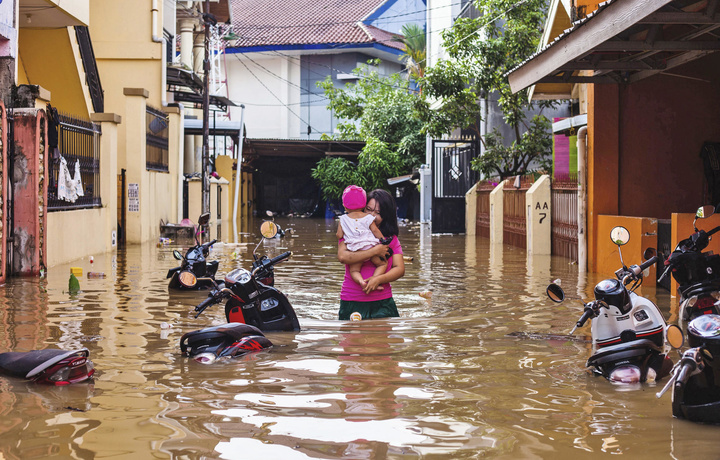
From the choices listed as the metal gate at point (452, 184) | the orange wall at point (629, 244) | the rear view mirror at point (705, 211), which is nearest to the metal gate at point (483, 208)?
the metal gate at point (452, 184)

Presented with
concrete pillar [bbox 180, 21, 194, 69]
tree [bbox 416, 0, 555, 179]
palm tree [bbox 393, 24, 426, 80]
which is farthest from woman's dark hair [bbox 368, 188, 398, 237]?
palm tree [bbox 393, 24, 426, 80]

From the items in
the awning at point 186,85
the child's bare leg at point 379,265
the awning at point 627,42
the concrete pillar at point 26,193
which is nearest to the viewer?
the child's bare leg at point 379,265

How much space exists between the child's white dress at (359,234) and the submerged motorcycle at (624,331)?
2395mm

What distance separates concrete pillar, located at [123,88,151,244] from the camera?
2080 centimetres

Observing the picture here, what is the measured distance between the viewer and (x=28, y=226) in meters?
12.6

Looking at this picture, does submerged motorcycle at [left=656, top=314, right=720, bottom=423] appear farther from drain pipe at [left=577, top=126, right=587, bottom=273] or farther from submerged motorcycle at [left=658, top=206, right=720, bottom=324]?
drain pipe at [left=577, top=126, right=587, bottom=273]

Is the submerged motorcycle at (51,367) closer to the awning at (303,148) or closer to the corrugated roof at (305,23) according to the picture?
the awning at (303,148)

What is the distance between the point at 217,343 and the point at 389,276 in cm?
189

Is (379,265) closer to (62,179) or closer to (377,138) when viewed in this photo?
(62,179)

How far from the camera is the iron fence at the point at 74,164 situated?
14023 mm

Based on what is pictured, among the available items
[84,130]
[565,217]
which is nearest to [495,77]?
[565,217]

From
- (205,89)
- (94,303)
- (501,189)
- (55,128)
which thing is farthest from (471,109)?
(94,303)

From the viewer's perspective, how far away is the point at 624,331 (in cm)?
557

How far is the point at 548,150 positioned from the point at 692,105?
33.7ft
